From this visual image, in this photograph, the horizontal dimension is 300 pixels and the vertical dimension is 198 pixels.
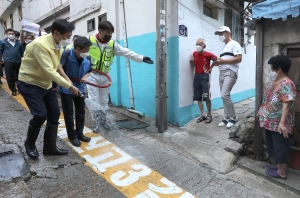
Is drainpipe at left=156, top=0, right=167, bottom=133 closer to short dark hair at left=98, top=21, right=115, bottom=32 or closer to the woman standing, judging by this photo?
short dark hair at left=98, top=21, right=115, bottom=32

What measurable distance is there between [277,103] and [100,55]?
8.79ft


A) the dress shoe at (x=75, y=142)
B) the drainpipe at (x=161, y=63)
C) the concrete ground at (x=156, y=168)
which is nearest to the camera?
the concrete ground at (x=156, y=168)

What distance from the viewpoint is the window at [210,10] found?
5430 mm

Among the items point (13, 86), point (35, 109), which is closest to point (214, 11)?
point (35, 109)

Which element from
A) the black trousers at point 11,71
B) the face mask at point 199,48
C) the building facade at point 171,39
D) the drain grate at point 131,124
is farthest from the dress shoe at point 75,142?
the black trousers at point 11,71

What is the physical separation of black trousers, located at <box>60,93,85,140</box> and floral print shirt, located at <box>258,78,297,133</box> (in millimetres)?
2630

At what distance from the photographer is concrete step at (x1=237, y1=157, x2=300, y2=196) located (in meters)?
2.80

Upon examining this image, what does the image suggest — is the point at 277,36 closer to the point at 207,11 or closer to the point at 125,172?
the point at 207,11

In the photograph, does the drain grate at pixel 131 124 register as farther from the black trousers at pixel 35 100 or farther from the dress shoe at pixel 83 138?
the black trousers at pixel 35 100

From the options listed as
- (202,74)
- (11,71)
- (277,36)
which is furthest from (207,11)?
(11,71)

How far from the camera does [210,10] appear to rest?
18.8ft

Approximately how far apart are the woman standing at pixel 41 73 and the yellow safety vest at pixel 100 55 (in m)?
0.79

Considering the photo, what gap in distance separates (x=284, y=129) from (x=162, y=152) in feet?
5.48

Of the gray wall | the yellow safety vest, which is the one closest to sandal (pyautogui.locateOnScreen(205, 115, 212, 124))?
the gray wall
